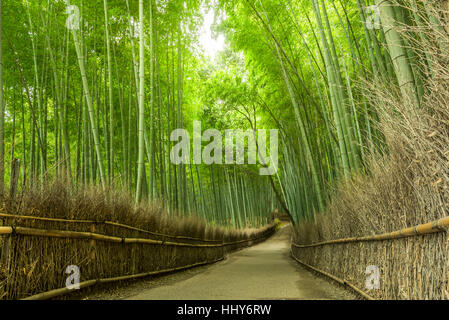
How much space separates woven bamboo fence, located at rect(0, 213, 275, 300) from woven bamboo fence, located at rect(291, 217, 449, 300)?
2145 mm

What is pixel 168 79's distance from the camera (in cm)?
597

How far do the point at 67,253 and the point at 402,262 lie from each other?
89.6 inches

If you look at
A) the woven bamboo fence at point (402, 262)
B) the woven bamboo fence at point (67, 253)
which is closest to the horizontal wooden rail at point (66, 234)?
the woven bamboo fence at point (67, 253)

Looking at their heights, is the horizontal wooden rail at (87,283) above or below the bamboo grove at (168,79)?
below

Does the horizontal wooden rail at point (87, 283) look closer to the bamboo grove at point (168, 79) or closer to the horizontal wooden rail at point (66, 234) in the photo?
the horizontal wooden rail at point (66, 234)

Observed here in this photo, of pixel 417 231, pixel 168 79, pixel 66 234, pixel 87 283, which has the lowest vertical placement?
pixel 87 283

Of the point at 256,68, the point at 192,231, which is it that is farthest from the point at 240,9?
the point at 192,231

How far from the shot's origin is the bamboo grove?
3455 millimetres

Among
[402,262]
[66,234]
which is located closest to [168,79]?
[66,234]

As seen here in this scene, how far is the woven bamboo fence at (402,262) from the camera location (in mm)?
1471

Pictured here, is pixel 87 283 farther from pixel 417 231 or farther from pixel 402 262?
pixel 417 231

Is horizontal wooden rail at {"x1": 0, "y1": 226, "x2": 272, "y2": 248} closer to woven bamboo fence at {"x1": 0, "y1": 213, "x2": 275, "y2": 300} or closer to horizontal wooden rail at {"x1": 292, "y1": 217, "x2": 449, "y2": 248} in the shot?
woven bamboo fence at {"x1": 0, "y1": 213, "x2": 275, "y2": 300}

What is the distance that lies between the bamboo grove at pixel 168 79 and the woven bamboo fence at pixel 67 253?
336mm
